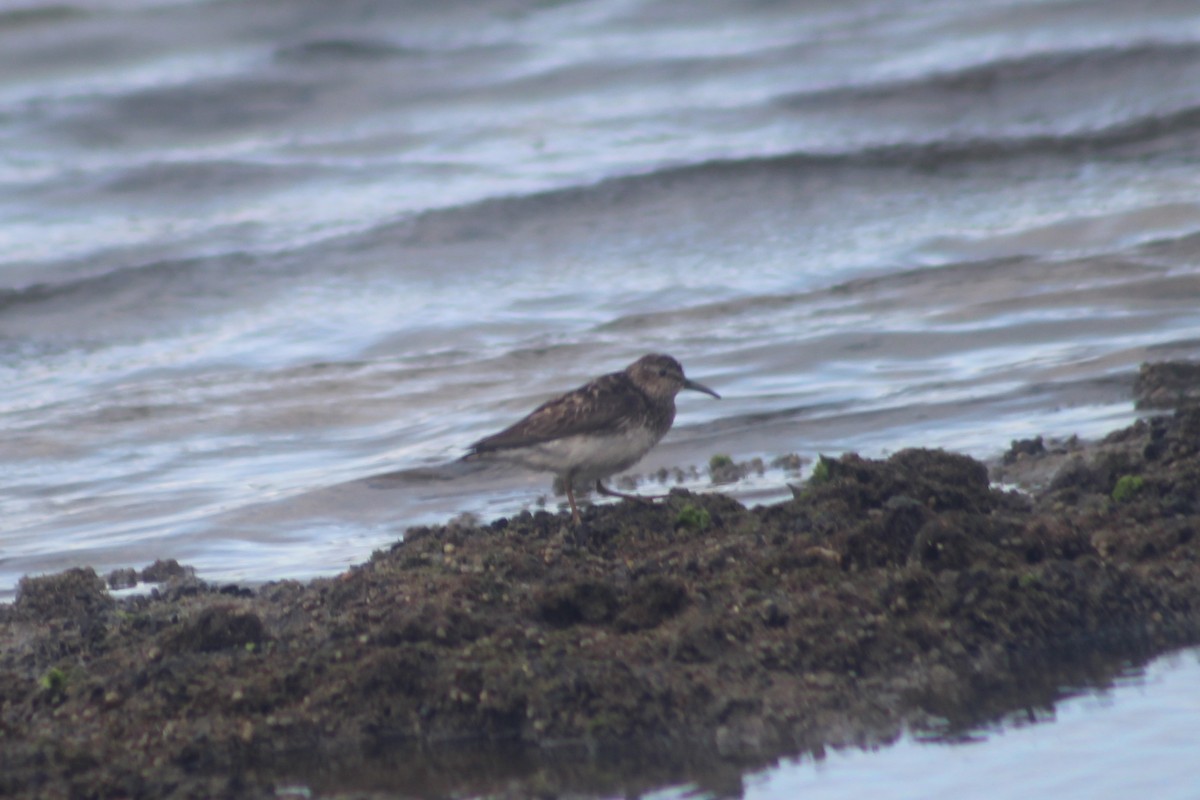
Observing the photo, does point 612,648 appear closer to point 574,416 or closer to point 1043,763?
point 1043,763

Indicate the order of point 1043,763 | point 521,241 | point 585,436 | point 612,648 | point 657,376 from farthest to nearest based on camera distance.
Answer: point 521,241 < point 657,376 < point 585,436 < point 612,648 < point 1043,763

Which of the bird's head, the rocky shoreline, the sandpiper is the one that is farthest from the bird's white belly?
the rocky shoreline

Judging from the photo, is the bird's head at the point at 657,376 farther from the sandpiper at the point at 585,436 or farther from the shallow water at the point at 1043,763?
the shallow water at the point at 1043,763

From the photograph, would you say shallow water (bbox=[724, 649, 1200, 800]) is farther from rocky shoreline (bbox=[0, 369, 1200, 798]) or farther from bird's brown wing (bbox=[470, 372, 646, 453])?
bird's brown wing (bbox=[470, 372, 646, 453])

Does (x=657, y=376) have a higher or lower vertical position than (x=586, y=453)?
higher

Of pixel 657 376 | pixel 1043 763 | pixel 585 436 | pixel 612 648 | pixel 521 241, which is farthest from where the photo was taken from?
pixel 521 241

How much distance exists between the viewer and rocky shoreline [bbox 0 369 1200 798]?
4352 millimetres

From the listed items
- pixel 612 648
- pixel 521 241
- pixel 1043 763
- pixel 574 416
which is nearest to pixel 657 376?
pixel 574 416

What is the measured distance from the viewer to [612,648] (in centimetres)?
477

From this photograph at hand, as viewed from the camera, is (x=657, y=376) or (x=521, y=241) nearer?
(x=657, y=376)

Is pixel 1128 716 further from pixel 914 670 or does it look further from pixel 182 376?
pixel 182 376

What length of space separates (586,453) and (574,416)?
0.56 feet

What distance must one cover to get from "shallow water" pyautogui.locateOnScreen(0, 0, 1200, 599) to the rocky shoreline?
172 cm

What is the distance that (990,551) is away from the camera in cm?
518
